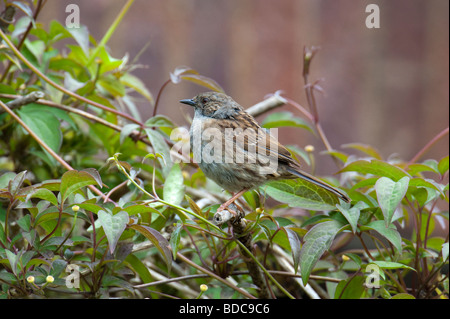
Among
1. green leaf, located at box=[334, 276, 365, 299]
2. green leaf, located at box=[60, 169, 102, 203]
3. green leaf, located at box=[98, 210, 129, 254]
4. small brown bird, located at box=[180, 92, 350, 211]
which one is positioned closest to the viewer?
green leaf, located at box=[98, 210, 129, 254]

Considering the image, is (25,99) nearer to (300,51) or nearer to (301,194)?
(301,194)

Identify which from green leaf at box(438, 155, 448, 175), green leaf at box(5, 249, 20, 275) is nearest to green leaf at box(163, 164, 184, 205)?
green leaf at box(5, 249, 20, 275)

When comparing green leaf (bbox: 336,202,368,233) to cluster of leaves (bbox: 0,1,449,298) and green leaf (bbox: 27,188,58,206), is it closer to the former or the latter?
cluster of leaves (bbox: 0,1,449,298)

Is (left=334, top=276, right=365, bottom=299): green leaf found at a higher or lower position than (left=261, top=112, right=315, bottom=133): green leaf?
lower

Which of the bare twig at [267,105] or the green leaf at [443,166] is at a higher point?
the bare twig at [267,105]

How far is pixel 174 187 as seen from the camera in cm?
199

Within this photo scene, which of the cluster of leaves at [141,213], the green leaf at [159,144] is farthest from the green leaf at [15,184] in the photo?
the green leaf at [159,144]

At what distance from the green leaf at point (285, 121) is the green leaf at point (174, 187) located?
0.61 m

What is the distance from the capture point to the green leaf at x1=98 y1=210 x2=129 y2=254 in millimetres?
1501

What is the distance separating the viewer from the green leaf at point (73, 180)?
1612 millimetres

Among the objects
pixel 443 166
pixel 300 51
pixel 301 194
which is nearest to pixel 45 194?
pixel 301 194

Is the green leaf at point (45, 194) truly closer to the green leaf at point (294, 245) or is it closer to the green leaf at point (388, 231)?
the green leaf at point (294, 245)

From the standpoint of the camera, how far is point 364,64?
460cm
